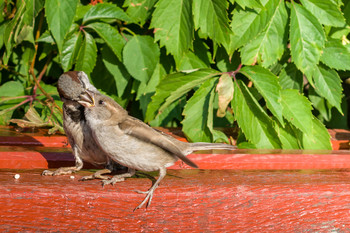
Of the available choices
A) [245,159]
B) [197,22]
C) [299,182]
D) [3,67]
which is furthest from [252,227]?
[3,67]

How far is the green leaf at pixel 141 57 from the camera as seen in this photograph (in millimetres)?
2529

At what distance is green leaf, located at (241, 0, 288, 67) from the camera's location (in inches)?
98.7

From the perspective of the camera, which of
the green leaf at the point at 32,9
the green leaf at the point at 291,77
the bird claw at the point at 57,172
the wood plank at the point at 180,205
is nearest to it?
the wood plank at the point at 180,205

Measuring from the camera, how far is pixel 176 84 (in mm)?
2428

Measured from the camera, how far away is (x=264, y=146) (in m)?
2.46

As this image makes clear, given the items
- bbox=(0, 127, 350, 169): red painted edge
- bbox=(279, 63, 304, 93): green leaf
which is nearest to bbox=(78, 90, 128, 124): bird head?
bbox=(0, 127, 350, 169): red painted edge

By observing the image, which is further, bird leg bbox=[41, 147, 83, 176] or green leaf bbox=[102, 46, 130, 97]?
green leaf bbox=[102, 46, 130, 97]

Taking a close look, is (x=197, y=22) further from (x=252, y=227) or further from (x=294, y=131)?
(x=252, y=227)

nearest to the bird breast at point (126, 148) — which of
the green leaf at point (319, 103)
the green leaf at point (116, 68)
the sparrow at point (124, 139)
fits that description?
the sparrow at point (124, 139)

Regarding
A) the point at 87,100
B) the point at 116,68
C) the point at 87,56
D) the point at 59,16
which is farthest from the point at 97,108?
the point at 116,68

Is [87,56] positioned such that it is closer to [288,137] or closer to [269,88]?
[269,88]

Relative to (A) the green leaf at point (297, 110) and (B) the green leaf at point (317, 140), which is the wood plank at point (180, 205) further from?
A: (B) the green leaf at point (317, 140)

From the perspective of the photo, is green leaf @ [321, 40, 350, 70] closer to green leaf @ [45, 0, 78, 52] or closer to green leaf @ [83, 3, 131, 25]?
green leaf @ [83, 3, 131, 25]

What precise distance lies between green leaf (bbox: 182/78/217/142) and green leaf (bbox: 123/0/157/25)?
1.61ft
